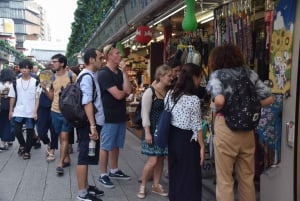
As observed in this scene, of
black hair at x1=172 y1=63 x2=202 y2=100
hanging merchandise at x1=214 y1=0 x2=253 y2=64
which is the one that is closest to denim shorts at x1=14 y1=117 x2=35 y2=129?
hanging merchandise at x1=214 y1=0 x2=253 y2=64

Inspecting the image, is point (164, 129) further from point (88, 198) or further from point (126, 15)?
point (126, 15)

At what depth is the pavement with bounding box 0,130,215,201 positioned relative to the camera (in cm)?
517

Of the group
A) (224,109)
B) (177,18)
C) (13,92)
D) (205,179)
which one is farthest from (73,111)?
(177,18)

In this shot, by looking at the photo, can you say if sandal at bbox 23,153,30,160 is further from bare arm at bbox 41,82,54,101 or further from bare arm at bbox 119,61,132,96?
bare arm at bbox 119,61,132,96

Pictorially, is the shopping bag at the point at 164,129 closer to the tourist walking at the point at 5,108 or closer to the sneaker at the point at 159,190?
the sneaker at the point at 159,190

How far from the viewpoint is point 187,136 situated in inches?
161

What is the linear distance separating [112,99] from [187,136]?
A: 1.68 m

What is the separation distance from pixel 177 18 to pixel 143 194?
159 inches

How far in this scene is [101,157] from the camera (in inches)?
217

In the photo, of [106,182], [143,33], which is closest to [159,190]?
[106,182]

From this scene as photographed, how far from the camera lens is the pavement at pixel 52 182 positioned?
5168 mm

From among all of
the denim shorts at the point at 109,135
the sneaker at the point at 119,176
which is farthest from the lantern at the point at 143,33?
the sneaker at the point at 119,176

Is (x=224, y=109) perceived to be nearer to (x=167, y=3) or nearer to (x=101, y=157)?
(x=101, y=157)

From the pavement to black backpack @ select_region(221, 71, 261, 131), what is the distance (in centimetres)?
189
